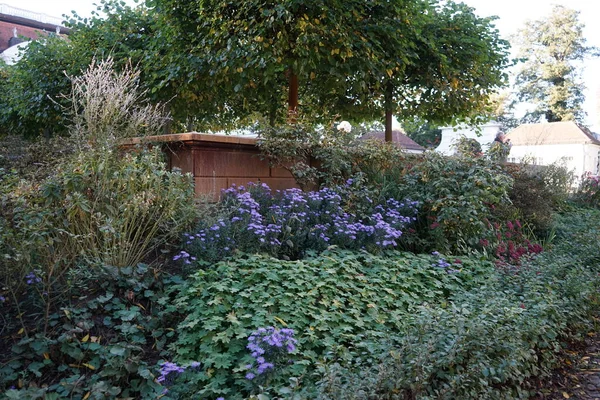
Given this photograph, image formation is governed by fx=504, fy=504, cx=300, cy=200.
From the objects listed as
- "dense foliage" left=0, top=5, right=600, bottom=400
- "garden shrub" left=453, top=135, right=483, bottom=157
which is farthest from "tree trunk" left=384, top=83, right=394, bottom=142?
"dense foliage" left=0, top=5, right=600, bottom=400

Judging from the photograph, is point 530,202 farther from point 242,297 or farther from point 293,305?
point 242,297

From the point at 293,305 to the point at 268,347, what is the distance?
0.62m

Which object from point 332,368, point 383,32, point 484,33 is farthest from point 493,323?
point 484,33

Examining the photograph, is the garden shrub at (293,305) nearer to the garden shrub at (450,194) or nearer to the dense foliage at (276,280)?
the dense foliage at (276,280)

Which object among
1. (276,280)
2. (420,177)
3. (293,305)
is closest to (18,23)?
(420,177)

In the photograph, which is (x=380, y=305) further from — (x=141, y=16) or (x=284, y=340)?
(x=141, y=16)

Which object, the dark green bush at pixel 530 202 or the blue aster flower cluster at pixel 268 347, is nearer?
the blue aster flower cluster at pixel 268 347

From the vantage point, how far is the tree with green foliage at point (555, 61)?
38031mm

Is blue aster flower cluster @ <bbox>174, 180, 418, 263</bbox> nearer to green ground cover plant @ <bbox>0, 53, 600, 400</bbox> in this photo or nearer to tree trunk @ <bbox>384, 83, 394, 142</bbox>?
green ground cover plant @ <bbox>0, 53, 600, 400</bbox>

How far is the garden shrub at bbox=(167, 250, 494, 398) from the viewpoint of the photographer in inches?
111

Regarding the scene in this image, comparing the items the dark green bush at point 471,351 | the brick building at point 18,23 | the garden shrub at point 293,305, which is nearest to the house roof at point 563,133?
the brick building at point 18,23

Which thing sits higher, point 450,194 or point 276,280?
point 450,194

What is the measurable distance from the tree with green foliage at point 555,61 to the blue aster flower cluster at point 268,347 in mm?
41244

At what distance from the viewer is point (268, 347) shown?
2711mm
